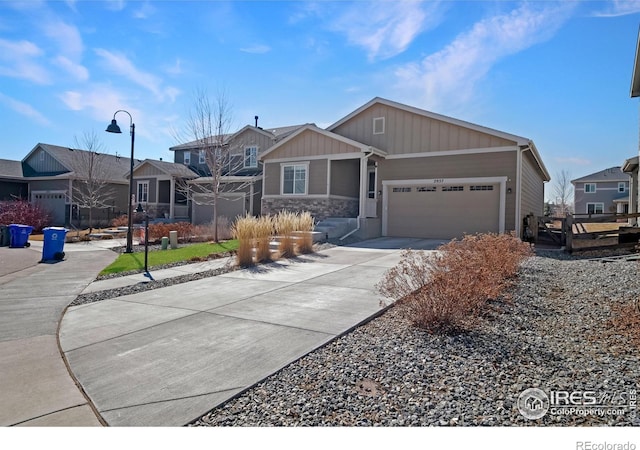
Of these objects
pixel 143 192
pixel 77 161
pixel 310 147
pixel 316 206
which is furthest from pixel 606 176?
pixel 77 161

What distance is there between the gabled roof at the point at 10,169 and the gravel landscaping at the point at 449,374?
1243 inches

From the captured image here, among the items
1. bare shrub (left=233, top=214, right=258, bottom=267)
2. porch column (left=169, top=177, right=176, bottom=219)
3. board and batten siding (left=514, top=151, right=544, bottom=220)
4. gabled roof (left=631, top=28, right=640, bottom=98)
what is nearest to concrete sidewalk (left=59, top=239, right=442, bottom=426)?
bare shrub (left=233, top=214, right=258, bottom=267)

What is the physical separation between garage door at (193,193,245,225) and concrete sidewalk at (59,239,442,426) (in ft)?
47.7

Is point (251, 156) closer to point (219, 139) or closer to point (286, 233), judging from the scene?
point (219, 139)

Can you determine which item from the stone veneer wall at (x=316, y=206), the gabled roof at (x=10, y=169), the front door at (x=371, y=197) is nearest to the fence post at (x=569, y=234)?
the front door at (x=371, y=197)

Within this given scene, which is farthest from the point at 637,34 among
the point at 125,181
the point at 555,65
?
the point at 125,181

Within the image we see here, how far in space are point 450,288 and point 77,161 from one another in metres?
26.4

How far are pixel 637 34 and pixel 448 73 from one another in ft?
27.1

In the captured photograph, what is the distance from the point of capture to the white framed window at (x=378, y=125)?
693 inches

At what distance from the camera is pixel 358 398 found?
3072 millimetres

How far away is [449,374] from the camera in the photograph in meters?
3.44

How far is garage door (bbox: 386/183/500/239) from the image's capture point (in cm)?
1522

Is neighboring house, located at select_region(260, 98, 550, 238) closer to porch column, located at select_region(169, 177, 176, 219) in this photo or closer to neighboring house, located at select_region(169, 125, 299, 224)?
neighboring house, located at select_region(169, 125, 299, 224)

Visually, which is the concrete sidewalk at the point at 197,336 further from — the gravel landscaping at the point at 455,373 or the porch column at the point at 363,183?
Answer: the porch column at the point at 363,183
